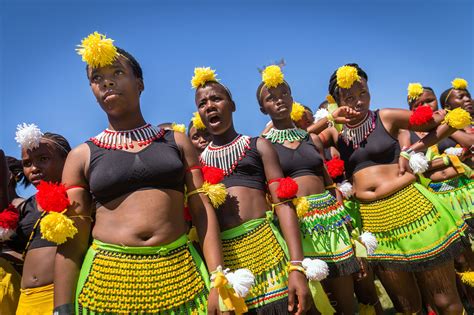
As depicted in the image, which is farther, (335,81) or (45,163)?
(335,81)

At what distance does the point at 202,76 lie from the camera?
4273mm

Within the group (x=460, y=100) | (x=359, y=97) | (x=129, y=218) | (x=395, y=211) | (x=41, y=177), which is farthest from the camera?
(x=460, y=100)

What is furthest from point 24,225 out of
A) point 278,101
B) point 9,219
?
point 278,101

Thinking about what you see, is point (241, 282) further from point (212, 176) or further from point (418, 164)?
point (418, 164)

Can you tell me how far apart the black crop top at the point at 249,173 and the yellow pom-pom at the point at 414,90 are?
493 cm

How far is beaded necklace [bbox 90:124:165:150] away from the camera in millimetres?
3043

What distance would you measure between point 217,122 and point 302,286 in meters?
1.76

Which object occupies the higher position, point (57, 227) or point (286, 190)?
point (286, 190)

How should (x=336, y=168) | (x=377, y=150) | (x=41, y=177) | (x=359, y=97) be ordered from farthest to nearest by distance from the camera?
1. (x=336, y=168)
2. (x=359, y=97)
3. (x=377, y=150)
4. (x=41, y=177)

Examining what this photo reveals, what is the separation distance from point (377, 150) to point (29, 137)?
4.12 m

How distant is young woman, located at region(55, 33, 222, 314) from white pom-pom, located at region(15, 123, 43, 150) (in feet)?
5.88

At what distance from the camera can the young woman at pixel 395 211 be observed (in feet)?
15.9

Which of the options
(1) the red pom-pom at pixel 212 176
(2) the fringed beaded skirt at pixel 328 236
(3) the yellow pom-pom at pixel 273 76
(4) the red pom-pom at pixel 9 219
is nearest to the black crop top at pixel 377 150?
(2) the fringed beaded skirt at pixel 328 236

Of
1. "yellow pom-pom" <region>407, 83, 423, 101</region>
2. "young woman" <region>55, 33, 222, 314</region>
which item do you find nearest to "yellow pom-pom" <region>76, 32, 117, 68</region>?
"young woman" <region>55, 33, 222, 314</region>
